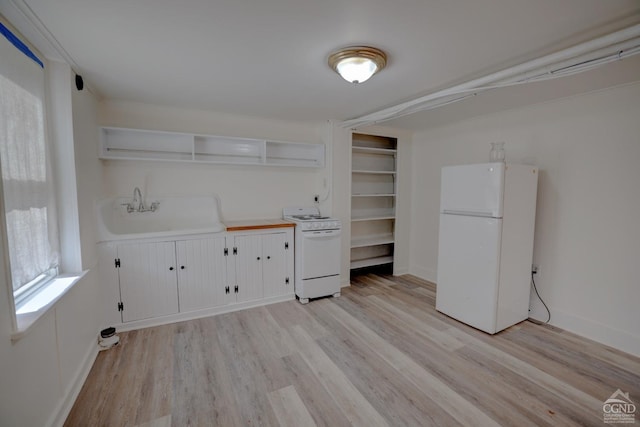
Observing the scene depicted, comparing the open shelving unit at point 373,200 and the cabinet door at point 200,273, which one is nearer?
the cabinet door at point 200,273

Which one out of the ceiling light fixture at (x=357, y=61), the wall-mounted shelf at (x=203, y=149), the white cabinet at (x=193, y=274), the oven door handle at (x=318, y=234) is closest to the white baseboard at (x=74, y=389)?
the white cabinet at (x=193, y=274)

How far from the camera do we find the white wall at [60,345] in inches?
47.5

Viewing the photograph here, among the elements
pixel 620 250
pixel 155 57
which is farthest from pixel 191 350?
pixel 620 250

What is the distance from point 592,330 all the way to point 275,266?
320cm

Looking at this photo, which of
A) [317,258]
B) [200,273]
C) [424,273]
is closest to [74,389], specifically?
[200,273]

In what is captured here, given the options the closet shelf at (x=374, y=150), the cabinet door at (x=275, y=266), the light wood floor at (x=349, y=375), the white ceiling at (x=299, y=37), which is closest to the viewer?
the white ceiling at (x=299, y=37)

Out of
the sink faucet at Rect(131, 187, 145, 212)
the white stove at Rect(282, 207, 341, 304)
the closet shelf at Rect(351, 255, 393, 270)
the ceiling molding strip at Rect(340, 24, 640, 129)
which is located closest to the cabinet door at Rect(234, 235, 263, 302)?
the white stove at Rect(282, 207, 341, 304)

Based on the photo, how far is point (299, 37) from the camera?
5.45ft

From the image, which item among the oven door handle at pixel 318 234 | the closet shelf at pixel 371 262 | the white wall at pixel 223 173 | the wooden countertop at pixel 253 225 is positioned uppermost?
the white wall at pixel 223 173

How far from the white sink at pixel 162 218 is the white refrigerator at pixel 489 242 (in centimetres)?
252

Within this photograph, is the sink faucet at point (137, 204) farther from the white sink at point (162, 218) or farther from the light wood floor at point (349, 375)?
the light wood floor at point (349, 375)

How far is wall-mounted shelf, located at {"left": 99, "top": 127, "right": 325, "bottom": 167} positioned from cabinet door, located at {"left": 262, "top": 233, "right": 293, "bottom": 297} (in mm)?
986

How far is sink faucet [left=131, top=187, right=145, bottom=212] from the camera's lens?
3.03 meters

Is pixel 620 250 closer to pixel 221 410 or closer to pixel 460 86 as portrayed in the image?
pixel 460 86
